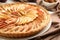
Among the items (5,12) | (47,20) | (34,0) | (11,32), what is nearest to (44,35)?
(47,20)

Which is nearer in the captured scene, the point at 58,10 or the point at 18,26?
the point at 18,26

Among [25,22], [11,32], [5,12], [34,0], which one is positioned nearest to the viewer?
[11,32]

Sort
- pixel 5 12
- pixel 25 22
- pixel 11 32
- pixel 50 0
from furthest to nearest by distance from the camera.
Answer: pixel 50 0 < pixel 5 12 < pixel 25 22 < pixel 11 32

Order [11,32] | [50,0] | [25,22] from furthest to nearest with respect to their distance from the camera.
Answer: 1. [50,0]
2. [25,22]
3. [11,32]

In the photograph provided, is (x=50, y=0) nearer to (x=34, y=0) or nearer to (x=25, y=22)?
(x=34, y=0)

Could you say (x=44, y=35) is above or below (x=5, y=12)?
below

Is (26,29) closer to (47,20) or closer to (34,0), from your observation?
(47,20)

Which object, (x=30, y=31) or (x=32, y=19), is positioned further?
(x=32, y=19)

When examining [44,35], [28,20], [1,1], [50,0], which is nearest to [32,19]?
[28,20]

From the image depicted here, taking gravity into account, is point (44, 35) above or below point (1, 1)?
below
